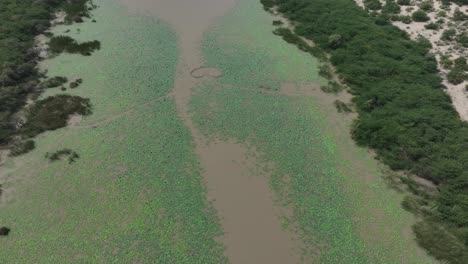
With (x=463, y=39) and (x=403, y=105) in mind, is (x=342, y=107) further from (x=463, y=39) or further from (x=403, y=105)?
(x=463, y=39)

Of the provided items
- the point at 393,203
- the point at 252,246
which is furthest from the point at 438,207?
the point at 252,246

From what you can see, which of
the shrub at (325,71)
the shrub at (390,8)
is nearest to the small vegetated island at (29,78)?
the shrub at (325,71)

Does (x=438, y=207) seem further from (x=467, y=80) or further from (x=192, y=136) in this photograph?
(x=192, y=136)

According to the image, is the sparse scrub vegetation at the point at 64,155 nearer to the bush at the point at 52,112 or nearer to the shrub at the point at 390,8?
the bush at the point at 52,112

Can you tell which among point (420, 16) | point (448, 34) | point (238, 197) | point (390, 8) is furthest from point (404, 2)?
point (238, 197)

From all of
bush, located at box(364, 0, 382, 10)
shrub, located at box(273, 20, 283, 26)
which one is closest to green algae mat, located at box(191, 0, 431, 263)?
shrub, located at box(273, 20, 283, 26)

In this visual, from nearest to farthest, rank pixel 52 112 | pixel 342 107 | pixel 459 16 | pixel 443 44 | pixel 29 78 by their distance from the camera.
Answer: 1. pixel 52 112
2. pixel 342 107
3. pixel 29 78
4. pixel 443 44
5. pixel 459 16
